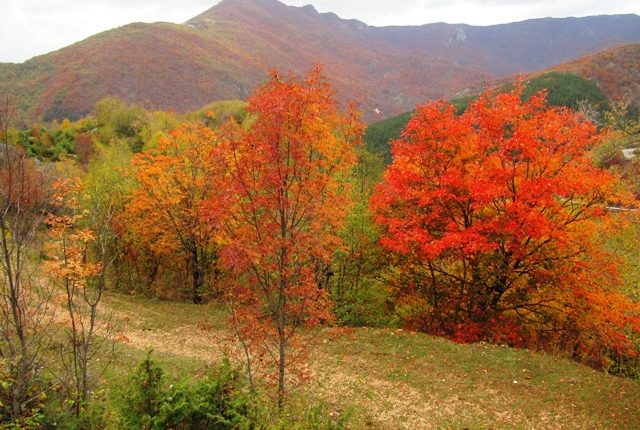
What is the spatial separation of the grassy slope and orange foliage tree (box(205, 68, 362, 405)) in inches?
73.4

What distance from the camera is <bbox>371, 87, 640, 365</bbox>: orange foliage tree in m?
14.7

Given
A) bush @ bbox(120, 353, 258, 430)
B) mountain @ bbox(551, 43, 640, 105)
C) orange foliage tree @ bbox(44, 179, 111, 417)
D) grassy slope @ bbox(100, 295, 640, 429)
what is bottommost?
grassy slope @ bbox(100, 295, 640, 429)

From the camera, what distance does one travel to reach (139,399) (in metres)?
7.47

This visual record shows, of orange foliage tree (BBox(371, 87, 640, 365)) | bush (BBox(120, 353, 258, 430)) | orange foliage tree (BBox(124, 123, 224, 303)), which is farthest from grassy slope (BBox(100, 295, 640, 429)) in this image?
orange foliage tree (BBox(124, 123, 224, 303))

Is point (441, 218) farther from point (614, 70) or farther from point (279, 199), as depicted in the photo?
point (614, 70)

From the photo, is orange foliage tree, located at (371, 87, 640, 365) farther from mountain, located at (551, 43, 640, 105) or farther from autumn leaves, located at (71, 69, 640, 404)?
mountain, located at (551, 43, 640, 105)

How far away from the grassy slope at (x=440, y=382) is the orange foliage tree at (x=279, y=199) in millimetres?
1865

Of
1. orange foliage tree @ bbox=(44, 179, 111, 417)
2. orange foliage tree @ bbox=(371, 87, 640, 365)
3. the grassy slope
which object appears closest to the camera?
orange foliage tree @ bbox=(44, 179, 111, 417)

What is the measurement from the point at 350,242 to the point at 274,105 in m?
11.9

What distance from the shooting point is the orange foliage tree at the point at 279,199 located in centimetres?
848

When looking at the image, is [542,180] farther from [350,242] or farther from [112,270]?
[112,270]

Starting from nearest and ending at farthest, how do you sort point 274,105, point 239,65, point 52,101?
point 274,105 < point 52,101 < point 239,65

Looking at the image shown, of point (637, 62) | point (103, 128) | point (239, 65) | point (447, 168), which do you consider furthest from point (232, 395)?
point (239, 65)

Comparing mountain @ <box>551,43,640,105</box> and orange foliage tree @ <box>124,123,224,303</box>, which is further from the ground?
mountain @ <box>551,43,640,105</box>
